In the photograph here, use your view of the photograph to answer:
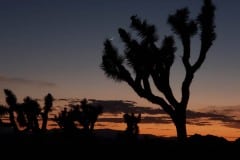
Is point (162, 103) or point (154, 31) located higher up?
point (154, 31)

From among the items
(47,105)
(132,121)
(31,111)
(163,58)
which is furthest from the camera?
(47,105)

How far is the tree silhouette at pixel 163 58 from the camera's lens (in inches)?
595

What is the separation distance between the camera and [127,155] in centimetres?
1287

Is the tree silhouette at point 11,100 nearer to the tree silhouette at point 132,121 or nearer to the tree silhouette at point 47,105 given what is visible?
the tree silhouette at point 47,105

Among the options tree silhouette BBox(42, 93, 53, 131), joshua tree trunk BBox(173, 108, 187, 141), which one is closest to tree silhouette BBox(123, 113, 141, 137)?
tree silhouette BBox(42, 93, 53, 131)

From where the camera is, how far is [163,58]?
15312mm

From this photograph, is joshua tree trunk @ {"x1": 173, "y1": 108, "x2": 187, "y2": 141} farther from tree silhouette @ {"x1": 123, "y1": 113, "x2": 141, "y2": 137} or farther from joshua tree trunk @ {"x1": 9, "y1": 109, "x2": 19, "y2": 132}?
joshua tree trunk @ {"x1": 9, "y1": 109, "x2": 19, "y2": 132}

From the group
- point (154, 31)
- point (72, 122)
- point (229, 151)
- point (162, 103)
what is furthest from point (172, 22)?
point (72, 122)

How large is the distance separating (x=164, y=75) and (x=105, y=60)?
2333 millimetres

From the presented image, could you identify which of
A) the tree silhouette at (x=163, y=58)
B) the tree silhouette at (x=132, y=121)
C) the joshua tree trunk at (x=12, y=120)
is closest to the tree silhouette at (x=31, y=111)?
the joshua tree trunk at (x=12, y=120)

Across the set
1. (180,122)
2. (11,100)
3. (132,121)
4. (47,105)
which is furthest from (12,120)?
(180,122)

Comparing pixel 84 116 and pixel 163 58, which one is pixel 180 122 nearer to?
pixel 163 58

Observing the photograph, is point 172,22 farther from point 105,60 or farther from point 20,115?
point 20,115

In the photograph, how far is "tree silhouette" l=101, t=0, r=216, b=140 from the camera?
15125 millimetres
